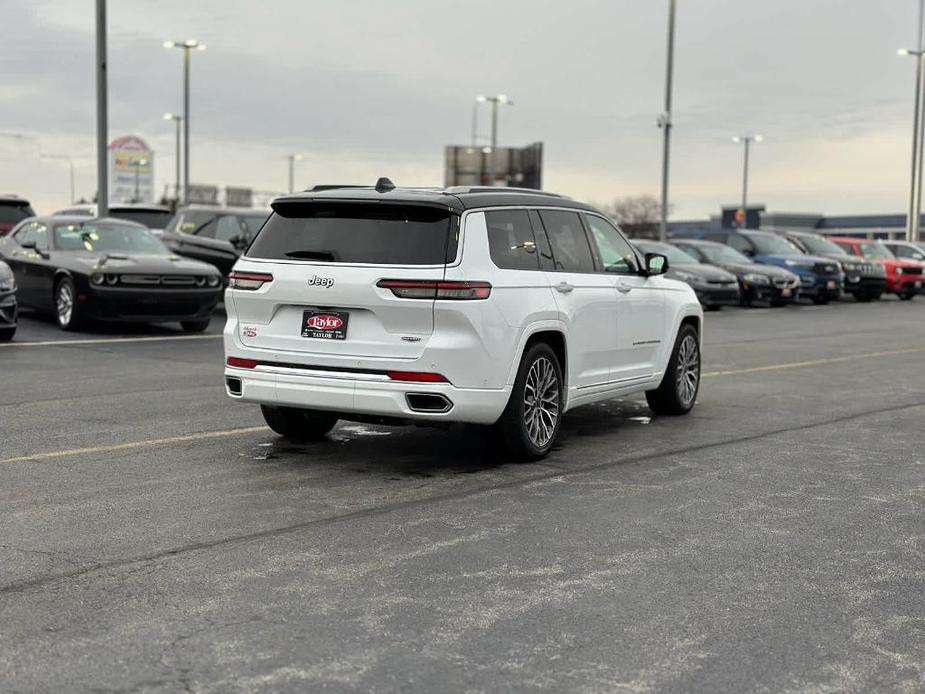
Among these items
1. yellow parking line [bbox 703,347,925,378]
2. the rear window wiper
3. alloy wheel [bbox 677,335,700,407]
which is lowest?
yellow parking line [bbox 703,347,925,378]

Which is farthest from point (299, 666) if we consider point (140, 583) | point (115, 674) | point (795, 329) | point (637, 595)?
point (795, 329)

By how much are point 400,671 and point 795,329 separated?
1880 centimetres

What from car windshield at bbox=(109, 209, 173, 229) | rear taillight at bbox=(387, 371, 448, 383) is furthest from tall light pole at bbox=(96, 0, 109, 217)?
rear taillight at bbox=(387, 371, 448, 383)

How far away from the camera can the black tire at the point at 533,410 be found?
7871mm

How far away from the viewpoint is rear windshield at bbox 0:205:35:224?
26.7 m

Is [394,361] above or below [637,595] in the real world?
above

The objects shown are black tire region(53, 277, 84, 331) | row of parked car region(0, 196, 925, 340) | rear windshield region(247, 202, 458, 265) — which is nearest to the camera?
rear windshield region(247, 202, 458, 265)

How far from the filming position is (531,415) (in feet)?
26.6

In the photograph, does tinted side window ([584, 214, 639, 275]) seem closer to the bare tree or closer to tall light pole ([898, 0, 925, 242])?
tall light pole ([898, 0, 925, 242])

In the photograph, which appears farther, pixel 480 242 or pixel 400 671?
pixel 480 242

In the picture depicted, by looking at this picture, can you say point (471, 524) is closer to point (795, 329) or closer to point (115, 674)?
point (115, 674)

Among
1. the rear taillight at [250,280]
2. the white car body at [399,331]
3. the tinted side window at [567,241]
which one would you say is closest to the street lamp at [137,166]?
the tinted side window at [567,241]

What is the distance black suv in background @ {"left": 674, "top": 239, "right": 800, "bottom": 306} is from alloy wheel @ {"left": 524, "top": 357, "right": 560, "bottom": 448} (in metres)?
21.5

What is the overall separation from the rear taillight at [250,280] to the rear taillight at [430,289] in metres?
0.87
